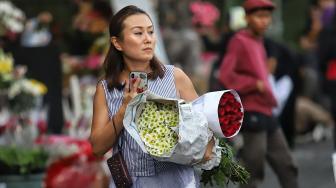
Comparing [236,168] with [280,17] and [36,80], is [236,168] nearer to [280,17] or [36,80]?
[36,80]

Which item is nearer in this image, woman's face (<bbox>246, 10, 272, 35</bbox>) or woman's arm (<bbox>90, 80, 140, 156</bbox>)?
woman's arm (<bbox>90, 80, 140, 156</bbox>)

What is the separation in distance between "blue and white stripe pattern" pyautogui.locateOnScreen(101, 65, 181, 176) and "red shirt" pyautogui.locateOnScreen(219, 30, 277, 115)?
2583 millimetres

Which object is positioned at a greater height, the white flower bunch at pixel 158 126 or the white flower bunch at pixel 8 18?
the white flower bunch at pixel 158 126

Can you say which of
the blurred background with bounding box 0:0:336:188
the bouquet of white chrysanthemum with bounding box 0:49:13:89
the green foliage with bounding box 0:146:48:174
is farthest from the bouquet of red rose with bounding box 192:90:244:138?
the bouquet of white chrysanthemum with bounding box 0:49:13:89

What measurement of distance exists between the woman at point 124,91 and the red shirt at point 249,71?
8.19 ft

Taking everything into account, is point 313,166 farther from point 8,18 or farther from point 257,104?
point 257,104

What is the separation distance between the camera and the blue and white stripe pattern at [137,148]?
5480 mm

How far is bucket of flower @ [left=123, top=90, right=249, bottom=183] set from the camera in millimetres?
5215

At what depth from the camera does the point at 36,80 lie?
1260cm

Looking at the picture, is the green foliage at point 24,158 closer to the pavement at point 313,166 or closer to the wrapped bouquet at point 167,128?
the pavement at point 313,166

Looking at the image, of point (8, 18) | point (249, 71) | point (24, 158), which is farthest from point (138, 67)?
point (8, 18)

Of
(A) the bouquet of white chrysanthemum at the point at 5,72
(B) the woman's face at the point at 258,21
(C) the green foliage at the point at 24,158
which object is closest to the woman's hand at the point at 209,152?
(B) the woman's face at the point at 258,21

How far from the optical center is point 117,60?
18.6 ft

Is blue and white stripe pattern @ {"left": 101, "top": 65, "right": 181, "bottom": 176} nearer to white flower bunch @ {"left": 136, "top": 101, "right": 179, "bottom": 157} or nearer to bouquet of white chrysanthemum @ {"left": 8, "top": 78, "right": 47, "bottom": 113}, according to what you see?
white flower bunch @ {"left": 136, "top": 101, "right": 179, "bottom": 157}
